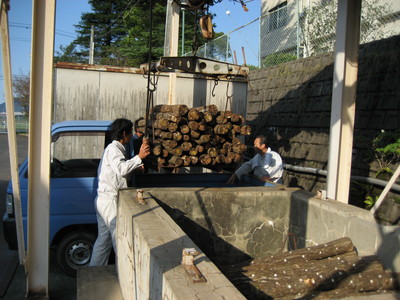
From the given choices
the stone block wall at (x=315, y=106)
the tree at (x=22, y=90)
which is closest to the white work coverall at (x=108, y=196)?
the stone block wall at (x=315, y=106)

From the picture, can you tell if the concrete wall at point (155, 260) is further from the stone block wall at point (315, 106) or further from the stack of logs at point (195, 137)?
the stone block wall at point (315, 106)

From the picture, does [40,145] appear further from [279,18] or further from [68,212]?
[279,18]

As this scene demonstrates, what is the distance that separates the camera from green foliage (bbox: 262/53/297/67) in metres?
12.2

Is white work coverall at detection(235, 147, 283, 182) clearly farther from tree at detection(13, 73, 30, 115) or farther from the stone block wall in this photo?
tree at detection(13, 73, 30, 115)

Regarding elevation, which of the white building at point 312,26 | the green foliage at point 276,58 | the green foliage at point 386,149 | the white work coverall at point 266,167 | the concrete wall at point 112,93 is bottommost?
the white work coverall at point 266,167

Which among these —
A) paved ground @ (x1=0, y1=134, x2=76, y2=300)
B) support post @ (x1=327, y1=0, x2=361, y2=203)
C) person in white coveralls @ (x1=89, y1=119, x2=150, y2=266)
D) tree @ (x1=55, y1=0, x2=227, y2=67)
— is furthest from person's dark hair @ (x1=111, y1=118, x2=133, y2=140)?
tree @ (x1=55, y1=0, x2=227, y2=67)

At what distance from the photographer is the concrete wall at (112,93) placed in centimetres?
898

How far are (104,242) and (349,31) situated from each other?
4.15m

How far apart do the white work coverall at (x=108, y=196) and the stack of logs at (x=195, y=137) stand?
62 cm

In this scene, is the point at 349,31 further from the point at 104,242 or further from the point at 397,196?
the point at 104,242

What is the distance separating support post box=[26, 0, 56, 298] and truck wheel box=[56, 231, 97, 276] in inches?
41.7

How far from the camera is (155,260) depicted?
8.60 feet

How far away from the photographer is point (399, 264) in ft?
11.2

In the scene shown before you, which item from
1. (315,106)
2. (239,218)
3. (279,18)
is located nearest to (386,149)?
(315,106)
